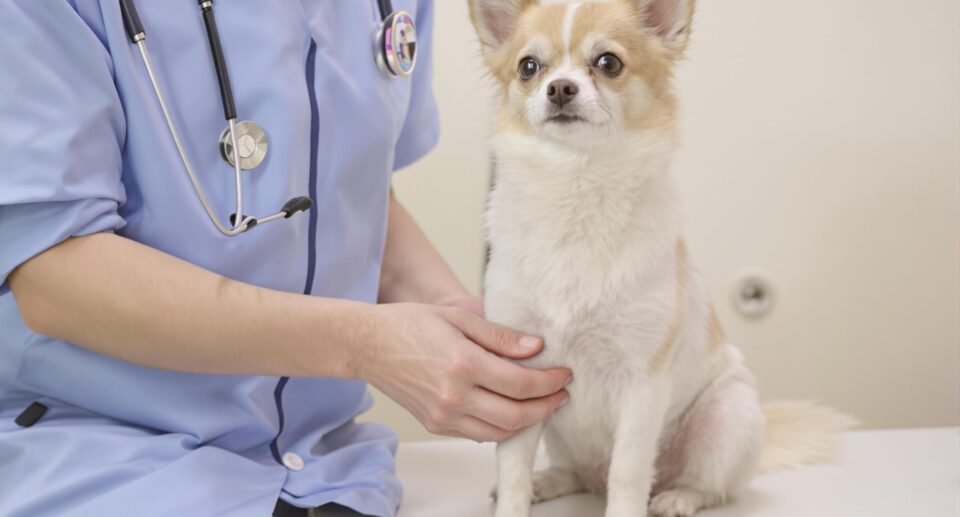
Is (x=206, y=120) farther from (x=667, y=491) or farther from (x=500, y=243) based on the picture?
(x=667, y=491)

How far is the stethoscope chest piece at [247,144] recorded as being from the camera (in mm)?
948

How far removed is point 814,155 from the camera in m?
1.98

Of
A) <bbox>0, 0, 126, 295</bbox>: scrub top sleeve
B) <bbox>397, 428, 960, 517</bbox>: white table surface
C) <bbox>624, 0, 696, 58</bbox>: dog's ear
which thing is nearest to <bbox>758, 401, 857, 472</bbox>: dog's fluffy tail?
<bbox>397, 428, 960, 517</bbox>: white table surface

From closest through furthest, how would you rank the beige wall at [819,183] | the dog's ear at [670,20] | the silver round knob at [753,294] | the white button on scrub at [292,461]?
the white button on scrub at [292,461]
the dog's ear at [670,20]
the beige wall at [819,183]
the silver round knob at [753,294]

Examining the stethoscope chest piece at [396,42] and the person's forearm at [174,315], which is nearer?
the person's forearm at [174,315]

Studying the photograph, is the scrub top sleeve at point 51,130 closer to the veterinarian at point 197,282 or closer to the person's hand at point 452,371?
the veterinarian at point 197,282

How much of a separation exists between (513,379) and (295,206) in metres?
0.29

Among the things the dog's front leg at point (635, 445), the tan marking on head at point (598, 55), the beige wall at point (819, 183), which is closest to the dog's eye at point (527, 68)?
the tan marking on head at point (598, 55)

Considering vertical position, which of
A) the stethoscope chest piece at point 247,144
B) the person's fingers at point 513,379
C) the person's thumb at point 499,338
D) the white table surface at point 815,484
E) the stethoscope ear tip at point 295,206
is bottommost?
the white table surface at point 815,484

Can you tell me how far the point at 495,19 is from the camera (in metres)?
1.19

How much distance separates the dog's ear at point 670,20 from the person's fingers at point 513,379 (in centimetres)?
46

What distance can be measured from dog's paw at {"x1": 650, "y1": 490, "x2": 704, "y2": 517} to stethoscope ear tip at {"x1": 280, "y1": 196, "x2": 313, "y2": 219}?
0.56m

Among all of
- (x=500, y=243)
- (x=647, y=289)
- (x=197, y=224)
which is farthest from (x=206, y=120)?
(x=647, y=289)

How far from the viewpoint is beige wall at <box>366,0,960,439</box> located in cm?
193
